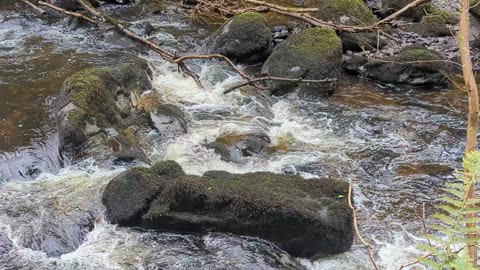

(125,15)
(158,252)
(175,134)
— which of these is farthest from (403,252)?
(125,15)

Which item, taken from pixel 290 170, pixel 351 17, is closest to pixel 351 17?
pixel 351 17

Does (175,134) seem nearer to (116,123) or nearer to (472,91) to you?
(116,123)

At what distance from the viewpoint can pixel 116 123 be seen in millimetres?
7145

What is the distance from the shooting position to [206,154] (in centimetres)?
659

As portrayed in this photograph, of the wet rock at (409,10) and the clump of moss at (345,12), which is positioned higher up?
the clump of moss at (345,12)

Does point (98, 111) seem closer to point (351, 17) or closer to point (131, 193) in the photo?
point (131, 193)

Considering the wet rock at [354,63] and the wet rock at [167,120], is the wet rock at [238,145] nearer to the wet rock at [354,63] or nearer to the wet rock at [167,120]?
the wet rock at [167,120]

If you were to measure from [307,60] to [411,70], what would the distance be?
1747mm

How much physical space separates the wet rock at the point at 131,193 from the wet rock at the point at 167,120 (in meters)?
1.63

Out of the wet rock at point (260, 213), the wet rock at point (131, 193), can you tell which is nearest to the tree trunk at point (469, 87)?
the wet rock at point (260, 213)

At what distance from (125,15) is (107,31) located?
1.55m

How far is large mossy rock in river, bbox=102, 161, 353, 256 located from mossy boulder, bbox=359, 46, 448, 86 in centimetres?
399

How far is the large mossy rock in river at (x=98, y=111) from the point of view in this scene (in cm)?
657

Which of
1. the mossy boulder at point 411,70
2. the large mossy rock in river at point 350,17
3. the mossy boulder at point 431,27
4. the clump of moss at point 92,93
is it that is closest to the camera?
the clump of moss at point 92,93
